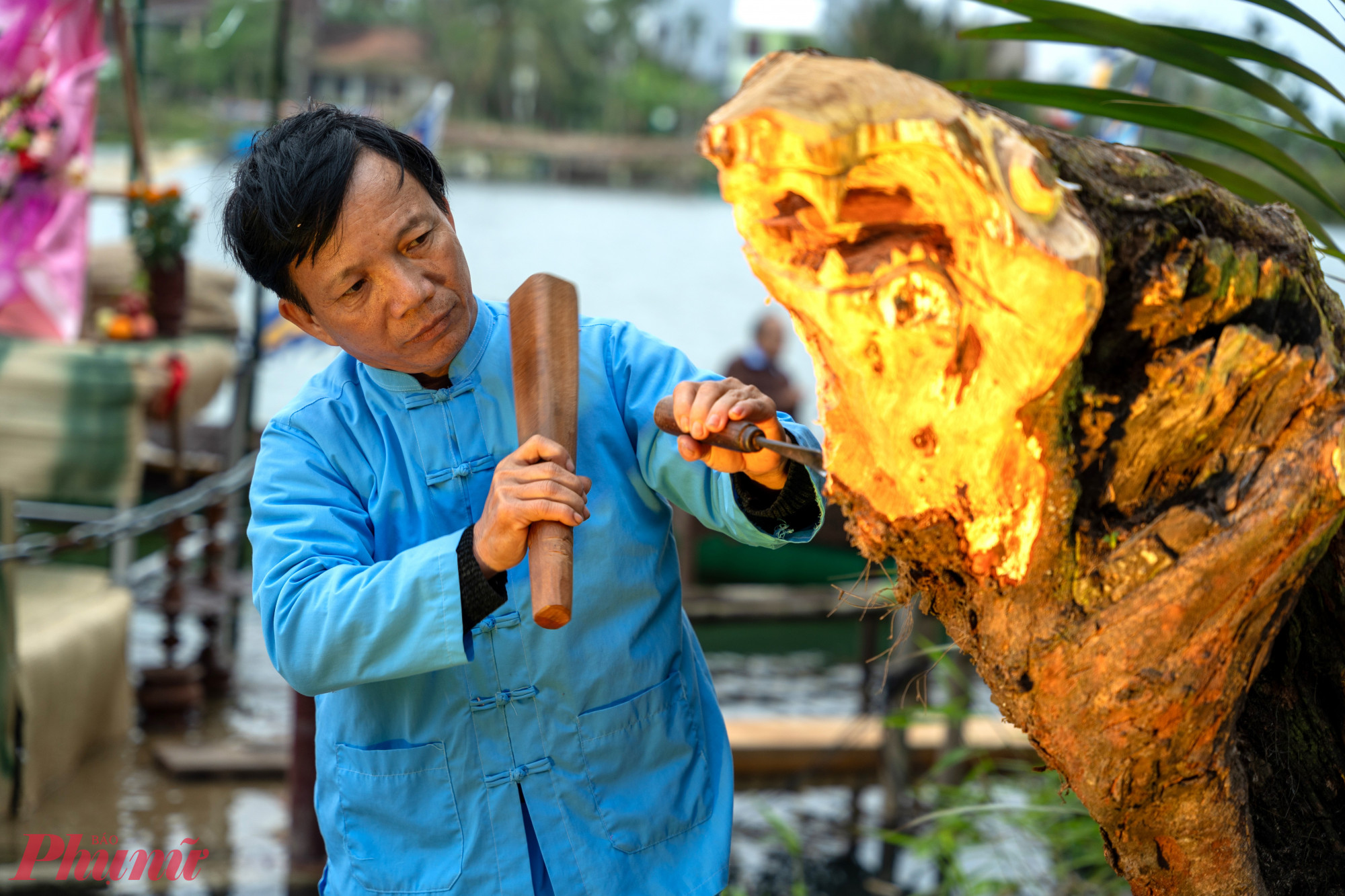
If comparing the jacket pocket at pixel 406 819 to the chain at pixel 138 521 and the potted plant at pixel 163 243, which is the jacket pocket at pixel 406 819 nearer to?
the chain at pixel 138 521

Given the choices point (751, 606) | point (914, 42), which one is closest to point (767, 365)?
point (751, 606)

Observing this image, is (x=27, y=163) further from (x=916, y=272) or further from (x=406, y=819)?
(x=916, y=272)

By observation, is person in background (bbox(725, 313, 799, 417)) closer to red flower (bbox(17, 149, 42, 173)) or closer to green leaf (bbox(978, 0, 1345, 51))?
red flower (bbox(17, 149, 42, 173))

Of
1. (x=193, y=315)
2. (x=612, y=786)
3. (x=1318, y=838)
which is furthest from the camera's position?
(x=193, y=315)

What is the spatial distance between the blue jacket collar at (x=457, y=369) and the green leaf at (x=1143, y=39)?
575 mm

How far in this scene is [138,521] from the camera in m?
3.35

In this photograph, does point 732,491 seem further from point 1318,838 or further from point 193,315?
point 193,315

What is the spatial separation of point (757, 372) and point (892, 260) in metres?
4.87

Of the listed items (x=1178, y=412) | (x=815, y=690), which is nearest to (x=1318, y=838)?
(x=1178, y=412)

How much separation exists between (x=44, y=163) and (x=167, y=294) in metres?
0.61

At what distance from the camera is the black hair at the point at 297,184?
1.00 m

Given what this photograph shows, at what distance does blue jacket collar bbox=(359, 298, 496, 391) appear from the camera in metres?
1.11

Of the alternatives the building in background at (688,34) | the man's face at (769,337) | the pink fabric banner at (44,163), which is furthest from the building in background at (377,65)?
the pink fabric banner at (44,163)

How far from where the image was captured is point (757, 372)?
5.62 meters
